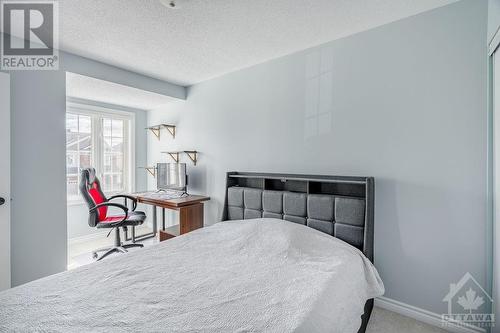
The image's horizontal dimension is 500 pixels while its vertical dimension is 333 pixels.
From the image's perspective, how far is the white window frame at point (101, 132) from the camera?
379 centimetres

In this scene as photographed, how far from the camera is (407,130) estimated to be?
1936mm

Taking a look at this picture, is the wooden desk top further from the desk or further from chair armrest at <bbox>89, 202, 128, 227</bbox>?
chair armrest at <bbox>89, 202, 128, 227</bbox>

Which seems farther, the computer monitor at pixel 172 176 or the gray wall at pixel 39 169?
the computer monitor at pixel 172 176

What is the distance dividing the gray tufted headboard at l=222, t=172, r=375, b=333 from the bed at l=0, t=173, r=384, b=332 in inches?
1.7

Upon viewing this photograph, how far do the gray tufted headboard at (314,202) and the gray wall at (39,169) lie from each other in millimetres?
1890

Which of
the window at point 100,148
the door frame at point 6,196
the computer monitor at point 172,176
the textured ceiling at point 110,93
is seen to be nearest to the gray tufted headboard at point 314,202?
the computer monitor at point 172,176

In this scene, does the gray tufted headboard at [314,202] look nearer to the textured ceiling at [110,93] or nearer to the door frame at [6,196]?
the textured ceiling at [110,93]

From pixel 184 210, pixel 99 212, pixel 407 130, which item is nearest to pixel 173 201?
pixel 184 210

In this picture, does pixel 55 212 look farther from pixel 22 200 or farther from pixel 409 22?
Answer: pixel 409 22

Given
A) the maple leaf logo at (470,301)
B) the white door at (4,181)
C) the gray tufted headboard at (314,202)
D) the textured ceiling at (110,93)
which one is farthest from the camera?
the textured ceiling at (110,93)

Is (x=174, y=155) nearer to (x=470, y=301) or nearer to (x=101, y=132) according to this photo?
(x=101, y=132)

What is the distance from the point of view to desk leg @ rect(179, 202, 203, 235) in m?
3.04

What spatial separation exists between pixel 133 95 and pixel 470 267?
4.25 m

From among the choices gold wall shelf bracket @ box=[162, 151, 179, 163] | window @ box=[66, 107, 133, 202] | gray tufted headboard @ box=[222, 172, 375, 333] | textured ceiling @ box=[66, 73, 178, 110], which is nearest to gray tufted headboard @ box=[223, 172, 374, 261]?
gray tufted headboard @ box=[222, 172, 375, 333]
